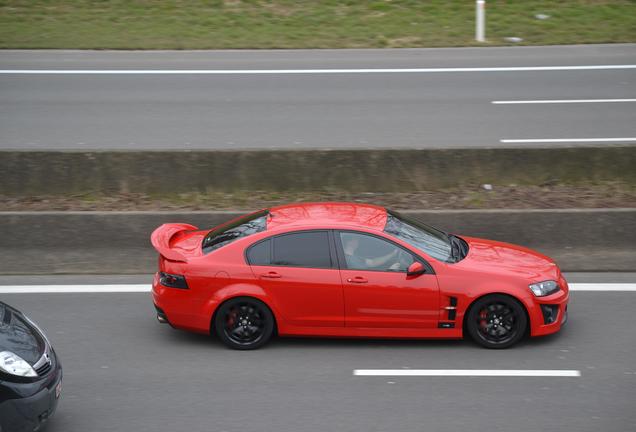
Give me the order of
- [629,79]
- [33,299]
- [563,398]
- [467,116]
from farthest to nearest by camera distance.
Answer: [629,79]
[467,116]
[33,299]
[563,398]

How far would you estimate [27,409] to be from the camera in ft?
19.9

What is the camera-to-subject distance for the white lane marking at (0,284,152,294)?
10.0 metres

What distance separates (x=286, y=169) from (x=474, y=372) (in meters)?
4.98

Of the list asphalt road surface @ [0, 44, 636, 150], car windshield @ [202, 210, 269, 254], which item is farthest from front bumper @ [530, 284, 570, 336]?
asphalt road surface @ [0, 44, 636, 150]

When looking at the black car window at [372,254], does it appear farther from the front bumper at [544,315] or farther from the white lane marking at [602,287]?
the white lane marking at [602,287]

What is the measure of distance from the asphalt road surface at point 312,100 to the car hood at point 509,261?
4.45 meters

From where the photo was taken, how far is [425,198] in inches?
465

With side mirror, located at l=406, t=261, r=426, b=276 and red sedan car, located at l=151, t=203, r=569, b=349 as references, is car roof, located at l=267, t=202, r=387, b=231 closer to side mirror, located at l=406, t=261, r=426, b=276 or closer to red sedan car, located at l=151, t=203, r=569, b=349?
red sedan car, located at l=151, t=203, r=569, b=349

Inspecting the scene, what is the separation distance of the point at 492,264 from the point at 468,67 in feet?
38.3

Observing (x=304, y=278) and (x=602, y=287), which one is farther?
(x=602, y=287)

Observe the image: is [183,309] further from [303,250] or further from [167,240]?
[303,250]

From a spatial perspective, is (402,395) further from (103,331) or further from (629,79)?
(629,79)

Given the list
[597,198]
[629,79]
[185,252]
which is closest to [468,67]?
[629,79]

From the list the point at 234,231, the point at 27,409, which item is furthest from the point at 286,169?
the point at 27,409
